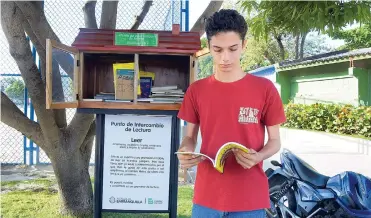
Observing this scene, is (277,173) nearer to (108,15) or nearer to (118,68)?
(118,68)

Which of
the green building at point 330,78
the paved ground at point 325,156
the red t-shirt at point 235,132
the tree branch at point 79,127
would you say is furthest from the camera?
the green building at point 330,78

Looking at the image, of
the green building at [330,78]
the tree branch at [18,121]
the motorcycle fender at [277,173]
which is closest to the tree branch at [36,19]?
the tree branch at [18,121]

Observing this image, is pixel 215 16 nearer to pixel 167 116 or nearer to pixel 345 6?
pixel 345 6

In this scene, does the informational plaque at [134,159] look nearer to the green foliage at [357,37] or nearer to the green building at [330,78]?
the green building at [330,78]

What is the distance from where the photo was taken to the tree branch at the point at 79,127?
12.0 feet

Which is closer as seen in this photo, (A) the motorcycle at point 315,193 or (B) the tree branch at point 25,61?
(A) the motorcycle at point 315,193

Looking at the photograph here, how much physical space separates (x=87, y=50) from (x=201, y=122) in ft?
4.36

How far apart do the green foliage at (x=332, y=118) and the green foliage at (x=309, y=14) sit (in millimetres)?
5451

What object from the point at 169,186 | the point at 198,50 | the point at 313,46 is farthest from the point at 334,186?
the point at 313,46

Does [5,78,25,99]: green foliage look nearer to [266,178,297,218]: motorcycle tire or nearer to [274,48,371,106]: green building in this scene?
[266,178,297,218]: motorcycle tire

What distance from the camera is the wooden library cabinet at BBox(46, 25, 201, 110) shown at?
8.80 ft

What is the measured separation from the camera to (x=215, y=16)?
1710mm

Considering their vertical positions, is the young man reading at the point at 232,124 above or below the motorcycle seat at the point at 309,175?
above

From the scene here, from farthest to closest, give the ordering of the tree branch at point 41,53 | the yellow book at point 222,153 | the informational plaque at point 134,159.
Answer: the tree branch at point 41,53
the informational plaque at point 134,159
the yellow book at point 222,153
